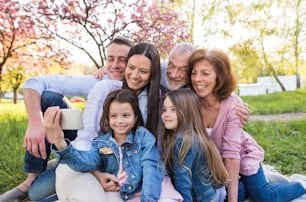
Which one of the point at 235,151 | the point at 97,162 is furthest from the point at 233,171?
the point at 97,162

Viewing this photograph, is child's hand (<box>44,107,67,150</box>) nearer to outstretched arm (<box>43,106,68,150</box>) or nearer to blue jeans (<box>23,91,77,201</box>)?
outstretched arm (<box>43,106,68,150</box>)

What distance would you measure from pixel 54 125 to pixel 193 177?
0.88 meters

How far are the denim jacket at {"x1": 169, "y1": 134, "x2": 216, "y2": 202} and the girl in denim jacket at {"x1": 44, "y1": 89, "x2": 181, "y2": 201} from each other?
6cm

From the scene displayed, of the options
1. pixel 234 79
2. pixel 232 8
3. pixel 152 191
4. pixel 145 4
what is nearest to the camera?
pixel 152 191

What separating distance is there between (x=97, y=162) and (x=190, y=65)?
0.84 m

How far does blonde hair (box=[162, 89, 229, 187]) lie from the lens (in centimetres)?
225

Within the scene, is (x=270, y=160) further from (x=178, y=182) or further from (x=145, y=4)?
(x=145, y=4)

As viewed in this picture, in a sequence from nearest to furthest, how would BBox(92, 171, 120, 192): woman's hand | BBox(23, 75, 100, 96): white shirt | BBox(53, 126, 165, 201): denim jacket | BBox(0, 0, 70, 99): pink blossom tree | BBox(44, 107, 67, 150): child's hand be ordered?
1. BBox(44, 107, 67, 150): child's hand
2. BBox(53, 126, 165, 201): denim jacket
3. BBox(92, 171, 120, 192): woman's hand
4. BBox(23, 75, 100, 96): white shirt
5. BBox(0, 0, 70, 99): pink blossom tree

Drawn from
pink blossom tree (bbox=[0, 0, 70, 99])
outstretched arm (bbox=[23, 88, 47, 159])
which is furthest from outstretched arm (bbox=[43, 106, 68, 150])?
pink blossom tree (bbox=[0, 0, 70, 99])

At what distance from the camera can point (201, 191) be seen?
2328mm

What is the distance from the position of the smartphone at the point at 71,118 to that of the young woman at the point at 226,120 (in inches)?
34.3

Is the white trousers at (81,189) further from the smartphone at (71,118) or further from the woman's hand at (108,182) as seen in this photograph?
the smartphone at (71,118)

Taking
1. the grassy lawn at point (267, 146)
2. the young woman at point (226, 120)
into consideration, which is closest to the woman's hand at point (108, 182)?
the young woman at point (226, 120)

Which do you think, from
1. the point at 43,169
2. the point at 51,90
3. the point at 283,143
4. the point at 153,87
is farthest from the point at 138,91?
the point at 283,143
